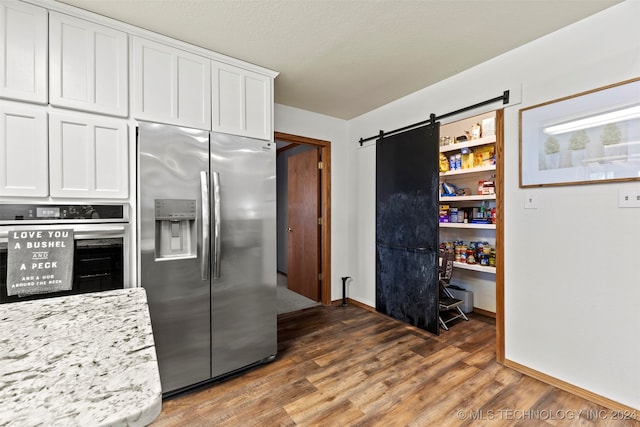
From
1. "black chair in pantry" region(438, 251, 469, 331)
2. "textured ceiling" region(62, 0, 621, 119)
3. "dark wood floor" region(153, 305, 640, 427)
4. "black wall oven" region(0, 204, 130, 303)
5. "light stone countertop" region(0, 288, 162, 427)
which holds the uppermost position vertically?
"textured ceiling" region(62, 0, 621, 119)

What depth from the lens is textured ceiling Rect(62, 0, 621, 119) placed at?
66.3 inches

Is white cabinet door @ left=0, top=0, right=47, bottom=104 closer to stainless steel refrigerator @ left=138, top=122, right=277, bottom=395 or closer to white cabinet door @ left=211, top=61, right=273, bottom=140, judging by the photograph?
stainless steel refrigerator @ left=138, top=122, right=277, bottom=395

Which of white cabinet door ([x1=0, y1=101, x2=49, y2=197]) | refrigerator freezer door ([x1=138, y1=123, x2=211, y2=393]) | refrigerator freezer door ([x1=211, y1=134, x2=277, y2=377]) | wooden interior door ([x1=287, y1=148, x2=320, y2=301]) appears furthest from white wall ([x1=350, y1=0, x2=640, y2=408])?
white cabinet door ([x1=0, y1=101, x2=49, y2=197])

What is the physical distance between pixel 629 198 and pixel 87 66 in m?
3.29

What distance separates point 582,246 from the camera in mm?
1850

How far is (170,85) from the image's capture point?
75.8 inches

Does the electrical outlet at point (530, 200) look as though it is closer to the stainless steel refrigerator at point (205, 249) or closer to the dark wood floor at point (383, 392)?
the dark wood floor at point (383, 392)

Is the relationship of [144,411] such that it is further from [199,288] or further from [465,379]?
[465,379]

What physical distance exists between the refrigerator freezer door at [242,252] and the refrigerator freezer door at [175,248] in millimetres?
82

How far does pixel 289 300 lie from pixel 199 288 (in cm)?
206

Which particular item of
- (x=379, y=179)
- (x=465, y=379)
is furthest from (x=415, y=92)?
(x=465, y=379)

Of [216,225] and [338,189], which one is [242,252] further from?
[338,189]

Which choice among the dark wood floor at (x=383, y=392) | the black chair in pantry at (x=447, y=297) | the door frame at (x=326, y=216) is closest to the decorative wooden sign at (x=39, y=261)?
the dark wood floor at (x=383, y=392)

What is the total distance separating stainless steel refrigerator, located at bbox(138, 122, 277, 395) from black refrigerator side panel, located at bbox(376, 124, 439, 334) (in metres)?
1.47
